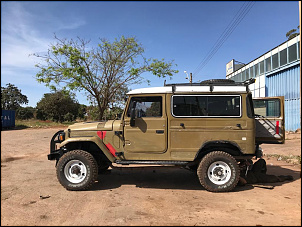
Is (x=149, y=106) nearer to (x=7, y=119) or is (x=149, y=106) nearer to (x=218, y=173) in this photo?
(x=218, y=173)

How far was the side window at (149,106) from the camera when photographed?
5375 millimetres

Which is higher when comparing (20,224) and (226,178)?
(226,178)

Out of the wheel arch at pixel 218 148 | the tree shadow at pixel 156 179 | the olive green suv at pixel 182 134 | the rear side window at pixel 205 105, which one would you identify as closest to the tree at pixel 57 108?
the tree shadow at pixel 156 179

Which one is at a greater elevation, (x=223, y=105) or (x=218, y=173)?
(x=223, y=105)

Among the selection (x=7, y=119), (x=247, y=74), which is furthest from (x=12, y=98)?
(x=247, y=74)

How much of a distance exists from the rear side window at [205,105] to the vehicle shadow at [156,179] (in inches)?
53.6

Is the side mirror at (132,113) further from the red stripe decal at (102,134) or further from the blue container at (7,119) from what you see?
the blue container at (7,119)

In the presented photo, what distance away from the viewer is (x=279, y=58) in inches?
770

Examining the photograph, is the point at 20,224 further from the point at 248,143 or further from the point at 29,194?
the point at 248,143

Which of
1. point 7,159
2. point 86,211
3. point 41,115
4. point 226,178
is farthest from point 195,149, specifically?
point 41,115

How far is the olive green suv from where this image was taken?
16.9ft

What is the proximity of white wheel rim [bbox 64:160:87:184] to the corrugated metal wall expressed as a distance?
16969 mm

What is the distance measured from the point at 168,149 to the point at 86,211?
214 centimetres

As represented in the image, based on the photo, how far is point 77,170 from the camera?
5328 millimetres
